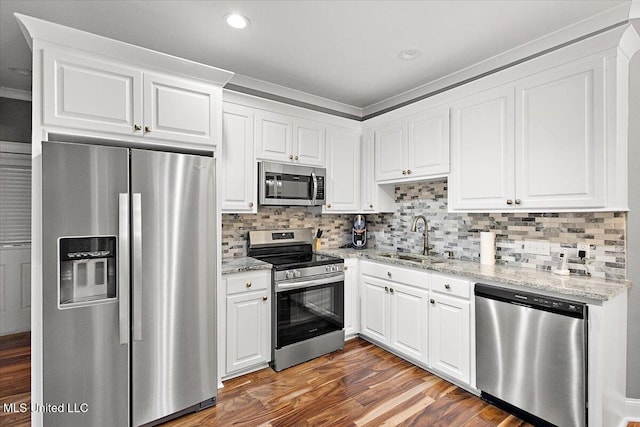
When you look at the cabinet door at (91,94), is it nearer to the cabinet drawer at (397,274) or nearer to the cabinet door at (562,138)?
the cabinet drawer at (397,274)

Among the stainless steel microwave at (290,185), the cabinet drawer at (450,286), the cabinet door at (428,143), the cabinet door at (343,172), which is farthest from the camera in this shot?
the cabinet door at (343,172)

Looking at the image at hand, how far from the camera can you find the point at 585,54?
6.63 feet

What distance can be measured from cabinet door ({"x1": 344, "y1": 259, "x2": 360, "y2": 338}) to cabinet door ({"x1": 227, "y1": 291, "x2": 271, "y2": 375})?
0.91 m

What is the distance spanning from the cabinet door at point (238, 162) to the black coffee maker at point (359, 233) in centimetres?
144

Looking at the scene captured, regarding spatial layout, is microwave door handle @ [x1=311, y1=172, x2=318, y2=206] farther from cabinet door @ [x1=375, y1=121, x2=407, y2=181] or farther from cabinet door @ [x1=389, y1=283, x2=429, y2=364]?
cabinet door @ [x1=389, y1=283, x2=429, y2=364]

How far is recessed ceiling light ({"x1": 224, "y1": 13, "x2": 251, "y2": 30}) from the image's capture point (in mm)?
2203

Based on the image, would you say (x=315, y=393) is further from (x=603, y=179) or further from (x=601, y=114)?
(x=601, y=114)

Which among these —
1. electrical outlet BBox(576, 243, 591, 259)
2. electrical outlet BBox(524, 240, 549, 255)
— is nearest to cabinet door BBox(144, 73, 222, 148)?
electrical outlet BBox(524, 240, 549, 255)

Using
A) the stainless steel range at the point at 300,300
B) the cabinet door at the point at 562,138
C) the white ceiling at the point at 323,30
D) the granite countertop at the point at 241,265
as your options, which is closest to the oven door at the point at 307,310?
the stainless steel range at the point at 300,300

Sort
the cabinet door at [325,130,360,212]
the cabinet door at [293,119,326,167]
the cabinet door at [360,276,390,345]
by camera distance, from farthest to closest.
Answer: the cabinet door at [325,130,360,212] → the cabinet door at [293,119,326,167] → the cabinet door at [360,276,390,345]

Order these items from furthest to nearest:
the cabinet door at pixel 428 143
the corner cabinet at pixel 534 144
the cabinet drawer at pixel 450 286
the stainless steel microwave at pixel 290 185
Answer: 1. the stainless steel microwave at pixel 290 185
2. the cabinet door at pixel 428 143
3. the cabinet drawer at pixel 450 286
4. the corner cabinet at pixel 534 144

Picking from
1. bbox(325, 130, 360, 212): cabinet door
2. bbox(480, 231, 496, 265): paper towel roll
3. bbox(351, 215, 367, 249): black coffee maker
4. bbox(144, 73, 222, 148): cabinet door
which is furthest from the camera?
bbox(351, 215, 367, 249): black coffee maker

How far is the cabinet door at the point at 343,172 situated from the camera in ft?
11.5

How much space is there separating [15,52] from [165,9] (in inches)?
67.4
